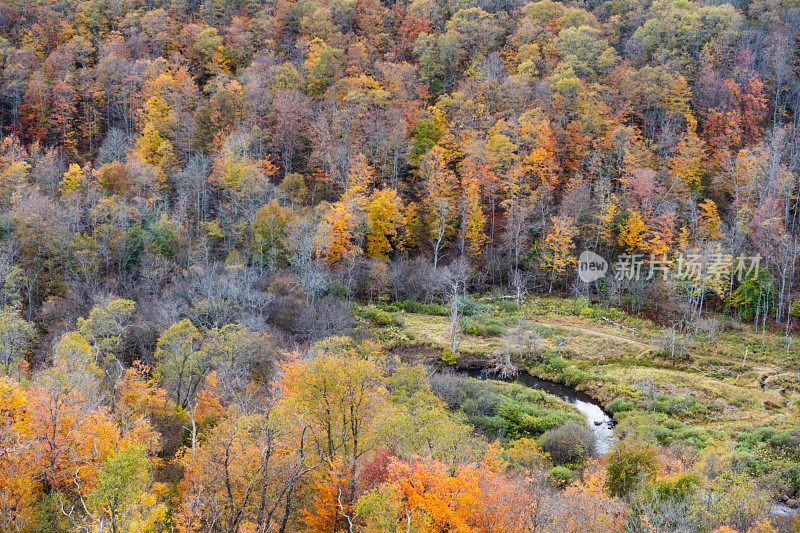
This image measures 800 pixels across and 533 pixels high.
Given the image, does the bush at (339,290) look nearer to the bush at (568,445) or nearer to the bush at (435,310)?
the bush at (435,310)

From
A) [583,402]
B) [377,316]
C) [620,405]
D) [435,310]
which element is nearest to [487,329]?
[435,310]

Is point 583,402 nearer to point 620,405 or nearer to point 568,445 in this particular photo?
point 620,405

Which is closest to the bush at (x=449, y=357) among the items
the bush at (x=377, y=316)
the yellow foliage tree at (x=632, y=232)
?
the bush at (x=377, y=316)

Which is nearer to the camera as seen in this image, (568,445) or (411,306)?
(568,445)

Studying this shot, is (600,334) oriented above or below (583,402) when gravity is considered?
above

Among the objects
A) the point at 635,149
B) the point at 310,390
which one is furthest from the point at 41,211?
the point at 635,149

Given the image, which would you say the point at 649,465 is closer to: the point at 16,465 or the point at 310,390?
the point at 310,390
